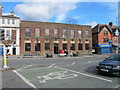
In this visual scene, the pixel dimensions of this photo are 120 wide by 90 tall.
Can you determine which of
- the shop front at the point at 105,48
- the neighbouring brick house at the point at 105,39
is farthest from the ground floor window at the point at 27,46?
the neighbouring brick house at the point at 105,39

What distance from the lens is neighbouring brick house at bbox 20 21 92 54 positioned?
32.6m

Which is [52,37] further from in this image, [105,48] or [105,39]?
[105,39]

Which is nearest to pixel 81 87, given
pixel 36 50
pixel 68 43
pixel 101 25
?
pixel 36 50

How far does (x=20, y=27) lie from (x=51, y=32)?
827 centimetres

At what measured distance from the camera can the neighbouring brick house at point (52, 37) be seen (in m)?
32.6

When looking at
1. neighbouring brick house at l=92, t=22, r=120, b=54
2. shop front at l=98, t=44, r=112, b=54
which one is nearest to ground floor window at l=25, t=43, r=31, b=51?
shop front at l=98, t=44, r=112, b=54

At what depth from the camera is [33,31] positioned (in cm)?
3325

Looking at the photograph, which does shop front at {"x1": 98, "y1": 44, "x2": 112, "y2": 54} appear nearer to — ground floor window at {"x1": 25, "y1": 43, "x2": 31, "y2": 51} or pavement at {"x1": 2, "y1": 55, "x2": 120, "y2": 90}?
ground floor window at {"x1": 25, "y1": 43, "x2": 31, "y2": 51}

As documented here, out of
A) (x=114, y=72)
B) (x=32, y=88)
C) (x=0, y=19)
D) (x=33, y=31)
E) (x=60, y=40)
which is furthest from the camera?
(x=60, y=40)

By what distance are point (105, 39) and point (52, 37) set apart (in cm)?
1927

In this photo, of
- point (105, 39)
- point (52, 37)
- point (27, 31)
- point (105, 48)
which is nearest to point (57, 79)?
point (27, 31)

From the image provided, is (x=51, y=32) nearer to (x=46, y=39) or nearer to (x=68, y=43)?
(x=46, y=39)

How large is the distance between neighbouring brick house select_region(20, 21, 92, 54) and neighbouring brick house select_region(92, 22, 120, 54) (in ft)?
10.6

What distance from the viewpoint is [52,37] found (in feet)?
115
